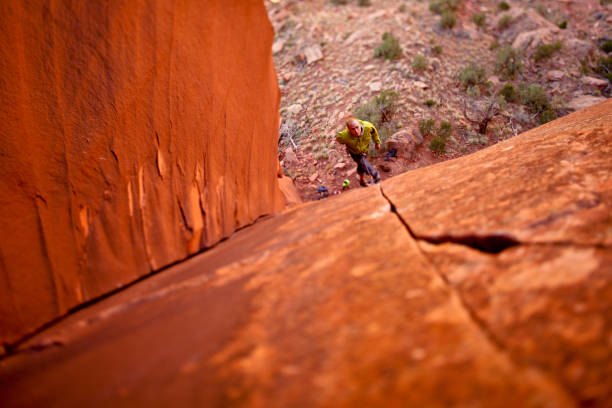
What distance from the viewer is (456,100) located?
6898 mm

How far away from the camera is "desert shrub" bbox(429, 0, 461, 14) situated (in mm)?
9833

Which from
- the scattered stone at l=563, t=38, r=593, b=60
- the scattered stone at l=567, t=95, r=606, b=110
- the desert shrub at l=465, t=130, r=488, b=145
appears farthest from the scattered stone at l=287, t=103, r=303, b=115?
the scattered stone at l=563, t=38, r=593, b=60

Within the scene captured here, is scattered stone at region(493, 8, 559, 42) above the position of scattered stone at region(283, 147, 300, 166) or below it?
above

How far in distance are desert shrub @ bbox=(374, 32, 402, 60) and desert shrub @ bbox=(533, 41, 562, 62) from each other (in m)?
3.97

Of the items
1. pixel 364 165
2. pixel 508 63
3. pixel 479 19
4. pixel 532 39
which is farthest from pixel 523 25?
pixel 364 165

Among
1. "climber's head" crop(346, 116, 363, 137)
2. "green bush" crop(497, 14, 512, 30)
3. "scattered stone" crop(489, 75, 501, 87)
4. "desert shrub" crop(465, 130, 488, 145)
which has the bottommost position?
"desert shrub" crop(465, 130, 488, 145)

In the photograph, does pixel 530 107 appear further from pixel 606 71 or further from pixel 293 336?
pixel 293 336

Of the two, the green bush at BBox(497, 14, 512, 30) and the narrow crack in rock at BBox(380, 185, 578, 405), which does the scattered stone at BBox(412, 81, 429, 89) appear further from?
the narrow crack in rock at BBox(380, 185, 578, 405)

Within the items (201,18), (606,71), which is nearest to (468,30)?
(606,71)

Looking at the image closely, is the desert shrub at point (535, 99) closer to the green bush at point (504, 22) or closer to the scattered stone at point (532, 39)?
the scattered stone at point (532, 39)

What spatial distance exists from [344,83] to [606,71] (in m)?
7.23

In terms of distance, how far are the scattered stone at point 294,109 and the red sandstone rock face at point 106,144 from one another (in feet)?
14.4

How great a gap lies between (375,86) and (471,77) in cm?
244

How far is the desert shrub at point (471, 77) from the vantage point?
23.5 feet
